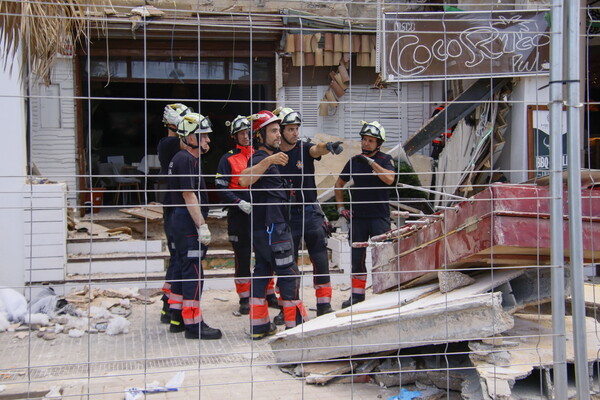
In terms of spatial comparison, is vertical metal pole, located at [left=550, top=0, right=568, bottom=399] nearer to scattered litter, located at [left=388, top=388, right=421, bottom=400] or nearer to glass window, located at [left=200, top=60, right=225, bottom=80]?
scattered litter, located at [left=388, top=388, right=421, bottom=400]

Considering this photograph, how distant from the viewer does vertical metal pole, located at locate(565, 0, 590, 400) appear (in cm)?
331

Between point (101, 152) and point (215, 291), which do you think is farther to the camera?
point (101, 152)

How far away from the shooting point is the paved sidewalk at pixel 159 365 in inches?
173

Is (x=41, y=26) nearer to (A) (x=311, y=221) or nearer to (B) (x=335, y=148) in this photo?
(B) (x=335, y=148)

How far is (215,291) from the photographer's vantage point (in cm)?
803

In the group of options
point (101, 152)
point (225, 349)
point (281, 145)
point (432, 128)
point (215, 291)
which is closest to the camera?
point (225, 349)

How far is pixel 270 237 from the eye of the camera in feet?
18.4

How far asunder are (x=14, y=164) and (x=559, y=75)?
18.6ft

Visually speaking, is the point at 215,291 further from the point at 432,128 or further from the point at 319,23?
the point at 319,23

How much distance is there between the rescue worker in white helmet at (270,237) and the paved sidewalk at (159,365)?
0.31m

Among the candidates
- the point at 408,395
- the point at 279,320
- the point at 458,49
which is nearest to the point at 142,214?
the point at 279,320

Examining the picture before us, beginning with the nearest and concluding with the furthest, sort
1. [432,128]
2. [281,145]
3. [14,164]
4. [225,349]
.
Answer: [225,349] → [281,145] → [14,164] → [432,128]

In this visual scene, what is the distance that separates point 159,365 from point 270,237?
1323 mm

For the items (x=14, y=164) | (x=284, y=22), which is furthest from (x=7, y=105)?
(x=284, y=22)
